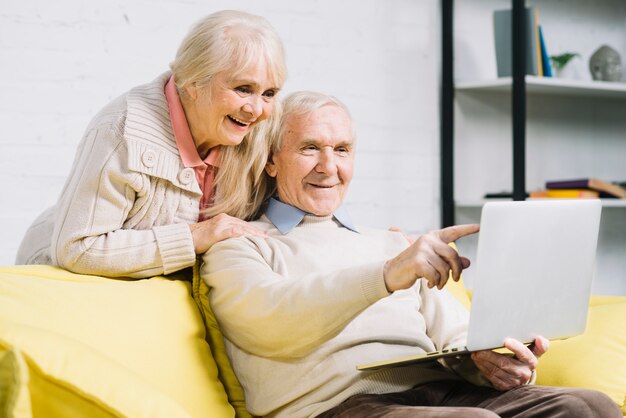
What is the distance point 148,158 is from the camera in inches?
64.6

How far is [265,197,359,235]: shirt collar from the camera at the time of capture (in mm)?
1818

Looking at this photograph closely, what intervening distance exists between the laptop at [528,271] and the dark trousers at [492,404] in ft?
0.26

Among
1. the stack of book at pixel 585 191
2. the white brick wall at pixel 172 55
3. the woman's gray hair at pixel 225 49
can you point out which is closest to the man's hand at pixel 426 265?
the woman's gray hair at pixel 225 49

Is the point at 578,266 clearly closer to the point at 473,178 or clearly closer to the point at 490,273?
the point at 490,273

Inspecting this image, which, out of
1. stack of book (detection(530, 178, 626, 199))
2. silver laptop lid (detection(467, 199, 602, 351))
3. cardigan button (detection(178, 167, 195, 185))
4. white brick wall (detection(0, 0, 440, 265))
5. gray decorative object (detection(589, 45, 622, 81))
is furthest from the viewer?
gray decorative object (detection(589, 45, 622, 81))

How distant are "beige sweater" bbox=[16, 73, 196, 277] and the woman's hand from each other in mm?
24

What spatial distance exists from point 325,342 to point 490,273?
39cm

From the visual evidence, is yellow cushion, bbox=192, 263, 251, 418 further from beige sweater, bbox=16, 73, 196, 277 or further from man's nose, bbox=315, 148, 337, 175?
man's nose, bbox=315, 148, 337, 175

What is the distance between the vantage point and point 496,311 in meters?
1.32

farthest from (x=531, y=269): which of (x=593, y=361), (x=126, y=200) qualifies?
(x=126, y=200)

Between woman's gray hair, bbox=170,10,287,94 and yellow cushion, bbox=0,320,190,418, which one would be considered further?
woman's gray hair, bbox=170,10,287,94

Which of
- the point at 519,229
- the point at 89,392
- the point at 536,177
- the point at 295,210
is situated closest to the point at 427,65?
the point at 536,177

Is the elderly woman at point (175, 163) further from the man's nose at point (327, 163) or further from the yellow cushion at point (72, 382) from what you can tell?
the yellow cushion at point (72, 382)

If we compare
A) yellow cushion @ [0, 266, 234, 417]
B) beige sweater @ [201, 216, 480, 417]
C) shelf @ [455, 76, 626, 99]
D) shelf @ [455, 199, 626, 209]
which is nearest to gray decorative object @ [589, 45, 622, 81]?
shelf @ [455, 76, 626, 99]
